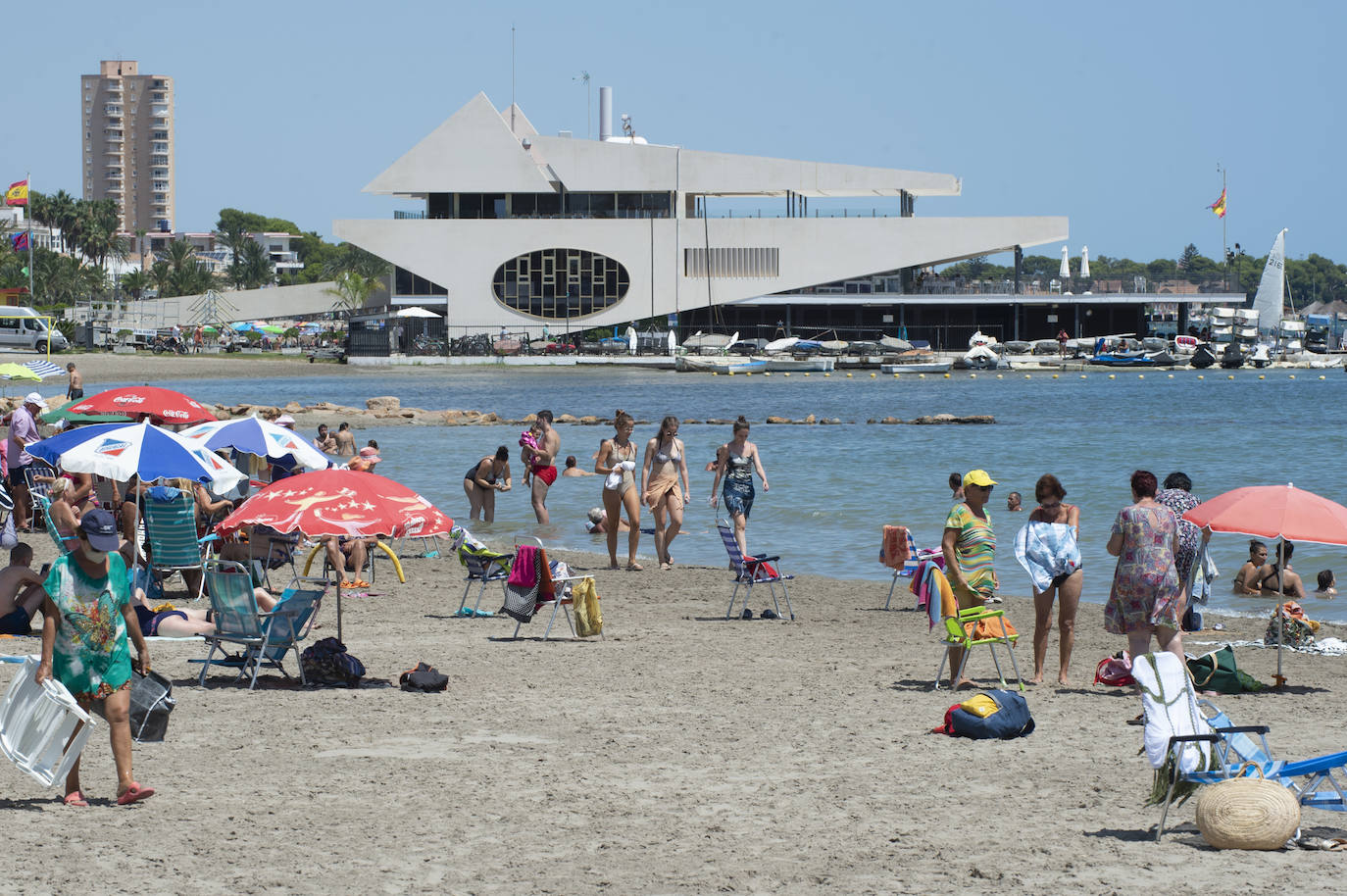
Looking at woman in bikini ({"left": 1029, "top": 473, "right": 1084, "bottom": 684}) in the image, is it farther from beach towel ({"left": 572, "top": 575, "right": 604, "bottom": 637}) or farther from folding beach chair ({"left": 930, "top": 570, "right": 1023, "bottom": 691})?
beach towel ({"left": 572, "top": 575, "right": 604, "bottom": 637})

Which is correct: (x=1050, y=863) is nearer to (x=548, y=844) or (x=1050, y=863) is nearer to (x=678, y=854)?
(x=678, y=854)

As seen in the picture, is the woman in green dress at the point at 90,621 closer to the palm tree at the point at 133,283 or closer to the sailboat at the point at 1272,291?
the sailboat at the point at 1272,291

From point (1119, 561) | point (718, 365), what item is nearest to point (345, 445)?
point (1119, 561)

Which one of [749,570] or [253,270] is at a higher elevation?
[253,270]

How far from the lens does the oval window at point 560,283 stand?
79.5 m

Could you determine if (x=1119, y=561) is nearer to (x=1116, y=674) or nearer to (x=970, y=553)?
(x=970, y=553)

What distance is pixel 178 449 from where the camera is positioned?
37.4ft

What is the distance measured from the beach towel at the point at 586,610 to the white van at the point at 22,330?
58020 mm

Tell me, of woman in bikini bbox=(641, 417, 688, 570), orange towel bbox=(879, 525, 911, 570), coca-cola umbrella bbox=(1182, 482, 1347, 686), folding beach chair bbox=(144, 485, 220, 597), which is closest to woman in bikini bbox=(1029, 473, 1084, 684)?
coca-cola umbrella bbox=(1182, 482, 1347, 686)

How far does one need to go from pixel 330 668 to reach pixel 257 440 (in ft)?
18.9

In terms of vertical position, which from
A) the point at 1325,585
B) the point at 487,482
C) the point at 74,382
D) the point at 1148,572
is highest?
the point at 74,382

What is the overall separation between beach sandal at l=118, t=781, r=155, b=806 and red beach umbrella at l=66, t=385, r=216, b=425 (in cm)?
918

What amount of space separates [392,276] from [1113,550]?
7835cm

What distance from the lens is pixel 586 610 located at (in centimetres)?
1084
